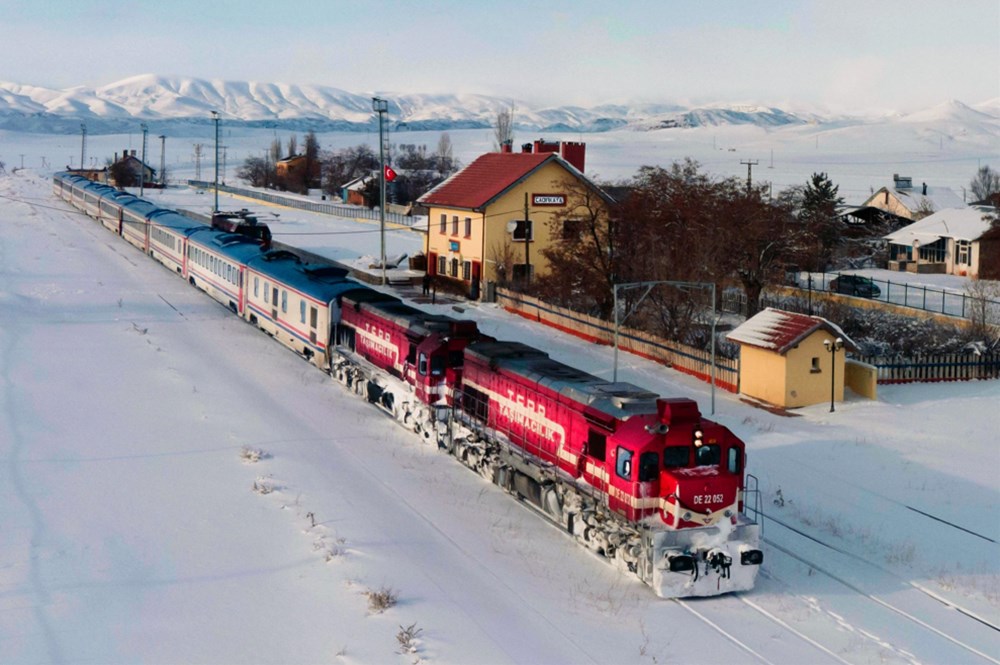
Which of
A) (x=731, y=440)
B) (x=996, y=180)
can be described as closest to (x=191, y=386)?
(x=731, y=440)

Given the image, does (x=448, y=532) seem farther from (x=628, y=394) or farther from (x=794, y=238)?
(x=794, y=238)

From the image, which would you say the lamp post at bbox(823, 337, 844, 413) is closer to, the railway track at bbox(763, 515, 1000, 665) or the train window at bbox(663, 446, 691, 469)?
the railway track at bbox(763, 515, 1000, 665)

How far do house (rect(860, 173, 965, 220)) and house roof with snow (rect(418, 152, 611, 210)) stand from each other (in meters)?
41.7

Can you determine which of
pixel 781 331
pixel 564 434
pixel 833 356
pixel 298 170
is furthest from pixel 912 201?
pixel 298 170

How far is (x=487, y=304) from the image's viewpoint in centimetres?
5109

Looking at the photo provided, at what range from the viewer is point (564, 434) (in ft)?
68.1

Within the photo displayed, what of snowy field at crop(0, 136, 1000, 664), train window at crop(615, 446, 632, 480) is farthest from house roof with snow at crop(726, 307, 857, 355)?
train window at crop(615, 446, 632, 480)

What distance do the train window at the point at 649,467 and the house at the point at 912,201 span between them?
7208 centimetres

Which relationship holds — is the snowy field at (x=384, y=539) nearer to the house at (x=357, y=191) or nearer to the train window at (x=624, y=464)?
the train window at (x=624, y=464)

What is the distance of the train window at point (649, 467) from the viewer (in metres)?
17.9

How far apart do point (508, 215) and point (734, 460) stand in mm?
36191

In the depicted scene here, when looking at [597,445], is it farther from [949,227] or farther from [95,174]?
[95,174]

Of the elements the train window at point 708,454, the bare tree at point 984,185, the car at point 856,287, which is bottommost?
the train window at point 708,454

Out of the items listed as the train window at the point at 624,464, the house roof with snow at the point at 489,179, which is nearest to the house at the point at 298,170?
the house roof with snow at the point at 489,179
